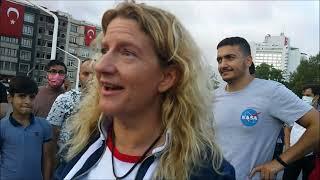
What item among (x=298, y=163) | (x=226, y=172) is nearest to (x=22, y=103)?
(x=226, y=172)

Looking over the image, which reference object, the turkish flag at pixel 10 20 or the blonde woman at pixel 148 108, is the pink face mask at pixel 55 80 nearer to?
the blonde woman at pixel 148 108

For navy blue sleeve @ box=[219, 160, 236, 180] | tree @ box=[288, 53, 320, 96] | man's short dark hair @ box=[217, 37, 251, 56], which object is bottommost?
navy blue sleeve @ box=[219, 160, 236, 180]

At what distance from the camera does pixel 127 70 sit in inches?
78.9

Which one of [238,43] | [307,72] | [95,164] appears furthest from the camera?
[307,72]

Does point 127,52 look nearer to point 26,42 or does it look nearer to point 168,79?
point 168,79

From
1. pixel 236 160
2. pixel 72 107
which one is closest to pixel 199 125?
pixel 236 160

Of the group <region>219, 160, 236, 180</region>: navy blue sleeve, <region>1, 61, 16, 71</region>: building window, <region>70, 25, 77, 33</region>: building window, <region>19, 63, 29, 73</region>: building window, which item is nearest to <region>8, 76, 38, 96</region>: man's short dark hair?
<region>219, 160, 236, 180</region>: navy blue sleeve

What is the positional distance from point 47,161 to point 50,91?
1.24m

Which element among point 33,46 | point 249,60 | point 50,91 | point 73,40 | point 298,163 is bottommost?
point 298,163

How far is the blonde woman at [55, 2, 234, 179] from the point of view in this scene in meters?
2.02

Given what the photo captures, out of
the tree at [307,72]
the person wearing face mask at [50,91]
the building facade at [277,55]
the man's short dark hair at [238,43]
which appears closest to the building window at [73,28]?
the building facade at [277,55]

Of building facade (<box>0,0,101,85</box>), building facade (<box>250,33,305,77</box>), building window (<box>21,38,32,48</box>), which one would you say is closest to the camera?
building facade (<box>0,0,101,85</box>)

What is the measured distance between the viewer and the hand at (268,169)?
345cm

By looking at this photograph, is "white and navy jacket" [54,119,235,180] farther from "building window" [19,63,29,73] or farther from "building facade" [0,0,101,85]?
"building window" [19,63,29,73]
